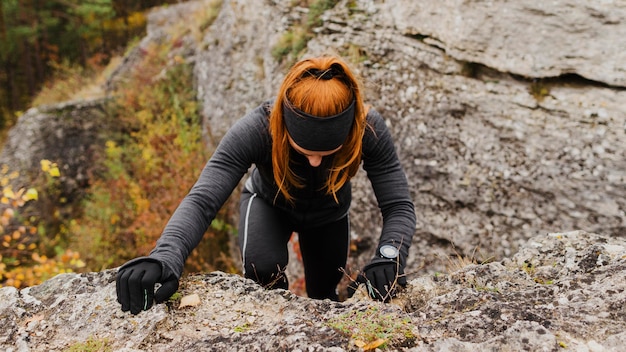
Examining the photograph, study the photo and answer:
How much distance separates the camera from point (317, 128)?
2.52 metres

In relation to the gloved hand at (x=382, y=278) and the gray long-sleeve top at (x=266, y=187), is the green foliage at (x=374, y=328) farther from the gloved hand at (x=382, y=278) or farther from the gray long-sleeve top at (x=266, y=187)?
the gray long-sleeve top at (x=266, y=187)

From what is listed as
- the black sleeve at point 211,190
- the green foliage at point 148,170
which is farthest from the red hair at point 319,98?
the green foliage at point 148,170

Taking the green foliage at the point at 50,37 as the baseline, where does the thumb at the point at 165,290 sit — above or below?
above

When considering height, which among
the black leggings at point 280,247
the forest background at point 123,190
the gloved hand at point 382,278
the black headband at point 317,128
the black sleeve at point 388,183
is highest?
the black headband at point 317,128

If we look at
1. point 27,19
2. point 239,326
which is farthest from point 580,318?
point 27,19

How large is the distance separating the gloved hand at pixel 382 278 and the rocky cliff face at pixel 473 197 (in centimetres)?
13

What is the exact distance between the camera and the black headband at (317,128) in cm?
251

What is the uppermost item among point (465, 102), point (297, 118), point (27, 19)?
point (297, 118)

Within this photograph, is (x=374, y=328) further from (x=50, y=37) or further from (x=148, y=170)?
(x=50, y=37)

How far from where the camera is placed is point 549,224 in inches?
173

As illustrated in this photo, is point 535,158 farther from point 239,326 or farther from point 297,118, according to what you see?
point 239,326

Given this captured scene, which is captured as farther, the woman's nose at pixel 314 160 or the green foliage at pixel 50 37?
the green foliage at pixel 50 37

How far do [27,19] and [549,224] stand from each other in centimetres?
2089

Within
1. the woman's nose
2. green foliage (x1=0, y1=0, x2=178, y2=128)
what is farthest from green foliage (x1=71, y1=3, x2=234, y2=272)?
green foliage (x1=0, y1=0, x2=178, y2=128)
